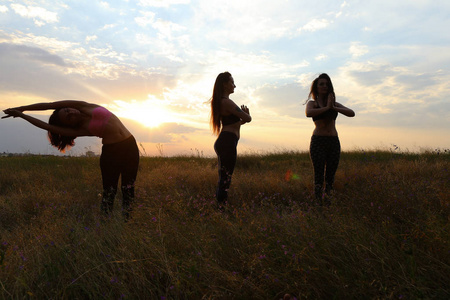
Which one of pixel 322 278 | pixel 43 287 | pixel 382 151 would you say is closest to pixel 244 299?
pixel 322 278

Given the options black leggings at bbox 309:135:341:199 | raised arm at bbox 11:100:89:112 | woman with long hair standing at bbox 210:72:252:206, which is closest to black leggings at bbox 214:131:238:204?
woman with long hair standing at bbox 210:72:252:206

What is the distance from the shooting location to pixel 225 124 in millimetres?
4215

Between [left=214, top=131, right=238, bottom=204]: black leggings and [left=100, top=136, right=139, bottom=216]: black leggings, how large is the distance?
3.83ft

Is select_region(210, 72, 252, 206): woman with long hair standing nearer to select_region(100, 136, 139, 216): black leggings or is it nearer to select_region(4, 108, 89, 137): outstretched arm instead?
select_region(100, 136, 139, 216): black leggings

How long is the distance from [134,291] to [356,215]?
98.6 inches

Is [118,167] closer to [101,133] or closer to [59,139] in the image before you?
[101,133]

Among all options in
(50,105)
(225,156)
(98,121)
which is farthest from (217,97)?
(50,105)

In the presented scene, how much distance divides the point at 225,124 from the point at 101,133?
1670mm

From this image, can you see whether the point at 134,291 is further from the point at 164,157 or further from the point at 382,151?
the point at 382,151

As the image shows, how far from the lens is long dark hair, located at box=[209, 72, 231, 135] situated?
421cm

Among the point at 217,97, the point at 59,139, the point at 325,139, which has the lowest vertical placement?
the point at 59,139

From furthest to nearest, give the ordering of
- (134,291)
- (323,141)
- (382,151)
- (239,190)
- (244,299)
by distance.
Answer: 1. (382,151)
2. (239,190)
3. (323,141)
4. (134,291)
5. (244,299)

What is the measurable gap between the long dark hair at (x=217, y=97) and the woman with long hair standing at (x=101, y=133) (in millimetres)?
1176

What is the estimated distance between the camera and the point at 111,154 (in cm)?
375
